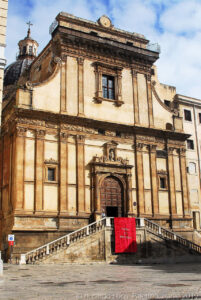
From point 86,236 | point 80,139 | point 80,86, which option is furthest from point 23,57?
point 86,236

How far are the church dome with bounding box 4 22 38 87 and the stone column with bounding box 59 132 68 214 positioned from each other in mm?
26881

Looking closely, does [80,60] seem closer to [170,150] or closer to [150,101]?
[150,101]

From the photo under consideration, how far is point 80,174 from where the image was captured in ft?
98.5

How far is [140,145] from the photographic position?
33.5 metres

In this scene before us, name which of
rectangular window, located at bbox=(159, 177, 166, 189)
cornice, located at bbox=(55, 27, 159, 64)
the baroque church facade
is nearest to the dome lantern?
the baroque church facade

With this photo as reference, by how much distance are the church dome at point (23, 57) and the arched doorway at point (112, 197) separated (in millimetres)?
28568

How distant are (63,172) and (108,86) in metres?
9.62

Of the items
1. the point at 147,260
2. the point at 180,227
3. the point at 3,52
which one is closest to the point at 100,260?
the point at 147,260

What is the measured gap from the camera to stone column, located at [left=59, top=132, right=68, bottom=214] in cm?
2884

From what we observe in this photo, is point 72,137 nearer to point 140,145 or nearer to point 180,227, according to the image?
point 140,145

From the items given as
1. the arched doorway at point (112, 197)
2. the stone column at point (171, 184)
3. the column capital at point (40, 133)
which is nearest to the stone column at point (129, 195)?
the arched doorway at point (112, 197)

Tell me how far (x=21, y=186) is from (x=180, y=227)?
14.3m

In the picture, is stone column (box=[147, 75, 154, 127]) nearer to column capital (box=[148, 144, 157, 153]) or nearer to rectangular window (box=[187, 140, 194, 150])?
column capital (box=[148, 144, 157, 153])

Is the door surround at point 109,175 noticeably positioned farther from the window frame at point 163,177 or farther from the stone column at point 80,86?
the stone column at point 80,86
